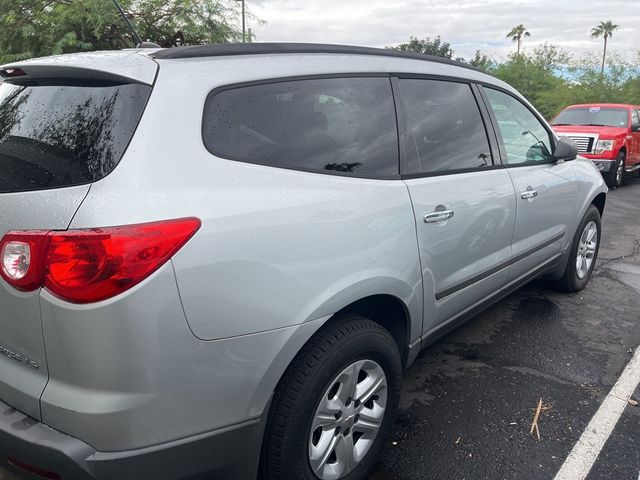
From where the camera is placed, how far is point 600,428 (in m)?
2.77

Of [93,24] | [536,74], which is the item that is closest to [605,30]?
[536,74]

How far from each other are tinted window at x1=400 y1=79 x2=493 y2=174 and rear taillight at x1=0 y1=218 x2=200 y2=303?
1315 mm

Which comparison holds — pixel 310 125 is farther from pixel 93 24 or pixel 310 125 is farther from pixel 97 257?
pixel 93 24

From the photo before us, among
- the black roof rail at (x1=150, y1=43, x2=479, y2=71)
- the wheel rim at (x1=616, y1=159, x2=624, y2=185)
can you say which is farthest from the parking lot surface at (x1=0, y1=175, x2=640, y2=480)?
the wheel rim at (x1=616, y1=159, x2=624, y2=185)

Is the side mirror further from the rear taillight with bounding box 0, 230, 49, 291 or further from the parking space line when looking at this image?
the rear taillight with bounding box 0, 230, 49, 291

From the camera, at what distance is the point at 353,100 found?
237cm

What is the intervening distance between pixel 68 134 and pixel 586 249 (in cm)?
434

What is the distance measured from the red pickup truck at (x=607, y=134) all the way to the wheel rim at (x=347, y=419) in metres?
9.54

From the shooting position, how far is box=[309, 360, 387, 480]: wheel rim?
81.6 inches

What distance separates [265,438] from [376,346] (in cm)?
59

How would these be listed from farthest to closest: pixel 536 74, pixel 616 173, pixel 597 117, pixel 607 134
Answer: pixel 536 74 → pixel 597 117 → pixel 616 173 → pixel 607 134

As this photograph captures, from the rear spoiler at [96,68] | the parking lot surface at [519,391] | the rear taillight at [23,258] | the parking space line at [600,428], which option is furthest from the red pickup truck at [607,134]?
the rear taillight at [23,258]

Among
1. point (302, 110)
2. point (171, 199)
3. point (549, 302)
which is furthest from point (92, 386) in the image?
point (549, 302)

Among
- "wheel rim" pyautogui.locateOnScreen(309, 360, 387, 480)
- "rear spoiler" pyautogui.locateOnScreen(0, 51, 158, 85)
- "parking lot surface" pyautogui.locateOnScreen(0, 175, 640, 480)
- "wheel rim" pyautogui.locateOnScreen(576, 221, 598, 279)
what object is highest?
"rear spoiler" pyautogui.locateOnScreen(0, 51, 158, 85)
